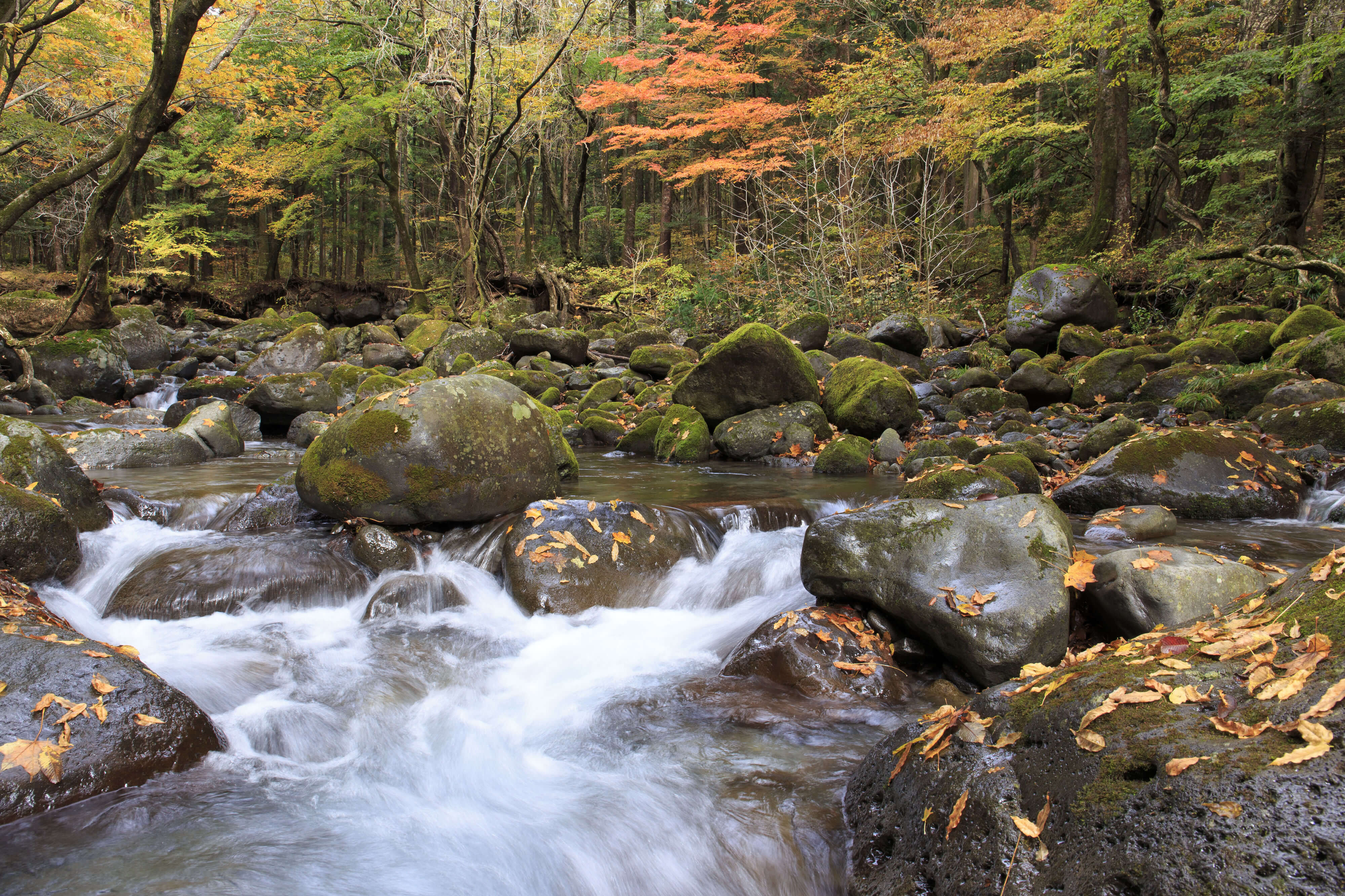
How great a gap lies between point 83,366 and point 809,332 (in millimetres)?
12831

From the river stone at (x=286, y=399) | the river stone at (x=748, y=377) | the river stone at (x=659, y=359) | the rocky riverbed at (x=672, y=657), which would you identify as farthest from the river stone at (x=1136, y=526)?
the river stone at (x=286, y=399)

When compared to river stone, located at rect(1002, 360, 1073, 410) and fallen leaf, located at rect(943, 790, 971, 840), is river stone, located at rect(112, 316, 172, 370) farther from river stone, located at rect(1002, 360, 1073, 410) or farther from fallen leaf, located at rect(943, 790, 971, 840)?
fallen leaf, located at rect(943, 790, 971, 840)

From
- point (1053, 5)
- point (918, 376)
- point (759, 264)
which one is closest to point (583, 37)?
point (759, 264)

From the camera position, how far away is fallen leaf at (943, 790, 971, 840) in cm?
225

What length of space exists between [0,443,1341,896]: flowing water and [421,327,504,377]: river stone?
28.8 feet

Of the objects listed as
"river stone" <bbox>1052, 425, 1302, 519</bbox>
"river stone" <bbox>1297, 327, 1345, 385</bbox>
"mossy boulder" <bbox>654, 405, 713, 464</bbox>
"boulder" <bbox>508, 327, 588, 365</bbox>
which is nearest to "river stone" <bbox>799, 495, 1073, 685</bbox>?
"river stone" <bbox>1052, 425, 1302, 519</bbox>

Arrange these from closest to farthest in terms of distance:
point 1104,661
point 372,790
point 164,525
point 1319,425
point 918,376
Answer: point 1104,661, point 372,790, point 164,525, point 1319,425, point 918,376

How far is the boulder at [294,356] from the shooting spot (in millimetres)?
15734

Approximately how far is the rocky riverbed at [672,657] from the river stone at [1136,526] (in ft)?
0.09

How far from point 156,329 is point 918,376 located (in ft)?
51.7

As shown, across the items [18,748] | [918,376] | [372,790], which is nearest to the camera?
[18,748]

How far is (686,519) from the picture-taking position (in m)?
6.45

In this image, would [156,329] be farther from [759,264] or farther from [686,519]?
[686,519]

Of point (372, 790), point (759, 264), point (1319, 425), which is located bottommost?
point (372, 790)
